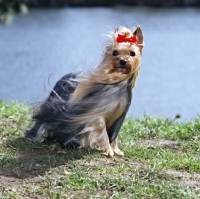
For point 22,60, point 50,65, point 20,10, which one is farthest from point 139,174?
point 20,10

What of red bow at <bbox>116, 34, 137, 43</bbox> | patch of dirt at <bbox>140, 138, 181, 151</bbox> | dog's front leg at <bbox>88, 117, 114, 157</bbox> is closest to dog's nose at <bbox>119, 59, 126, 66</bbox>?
red bow at <bbox>116, 34, 137, 43</bbox>

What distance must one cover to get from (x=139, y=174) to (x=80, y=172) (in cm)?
44

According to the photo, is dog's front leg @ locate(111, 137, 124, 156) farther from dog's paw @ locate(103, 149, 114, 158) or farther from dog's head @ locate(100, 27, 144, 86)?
dog's head @ locate(100, 27, 144, 86)

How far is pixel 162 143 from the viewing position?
17.7ft

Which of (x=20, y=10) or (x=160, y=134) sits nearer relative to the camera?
(x=160, y=134)

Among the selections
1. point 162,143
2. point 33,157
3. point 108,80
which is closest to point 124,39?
point 108,80

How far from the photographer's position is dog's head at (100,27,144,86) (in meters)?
4.42

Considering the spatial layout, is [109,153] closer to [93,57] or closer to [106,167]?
[106,167]

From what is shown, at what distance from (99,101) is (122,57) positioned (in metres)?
0.42

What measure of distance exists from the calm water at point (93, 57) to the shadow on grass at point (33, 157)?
1.63 ft

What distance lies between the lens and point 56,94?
4.95 m

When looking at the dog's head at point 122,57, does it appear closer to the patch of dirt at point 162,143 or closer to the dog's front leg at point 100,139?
the dog's front leg at point 100,139

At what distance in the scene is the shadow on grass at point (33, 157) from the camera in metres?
4.21

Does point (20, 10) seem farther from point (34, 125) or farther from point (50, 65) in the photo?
point (34, 125)
